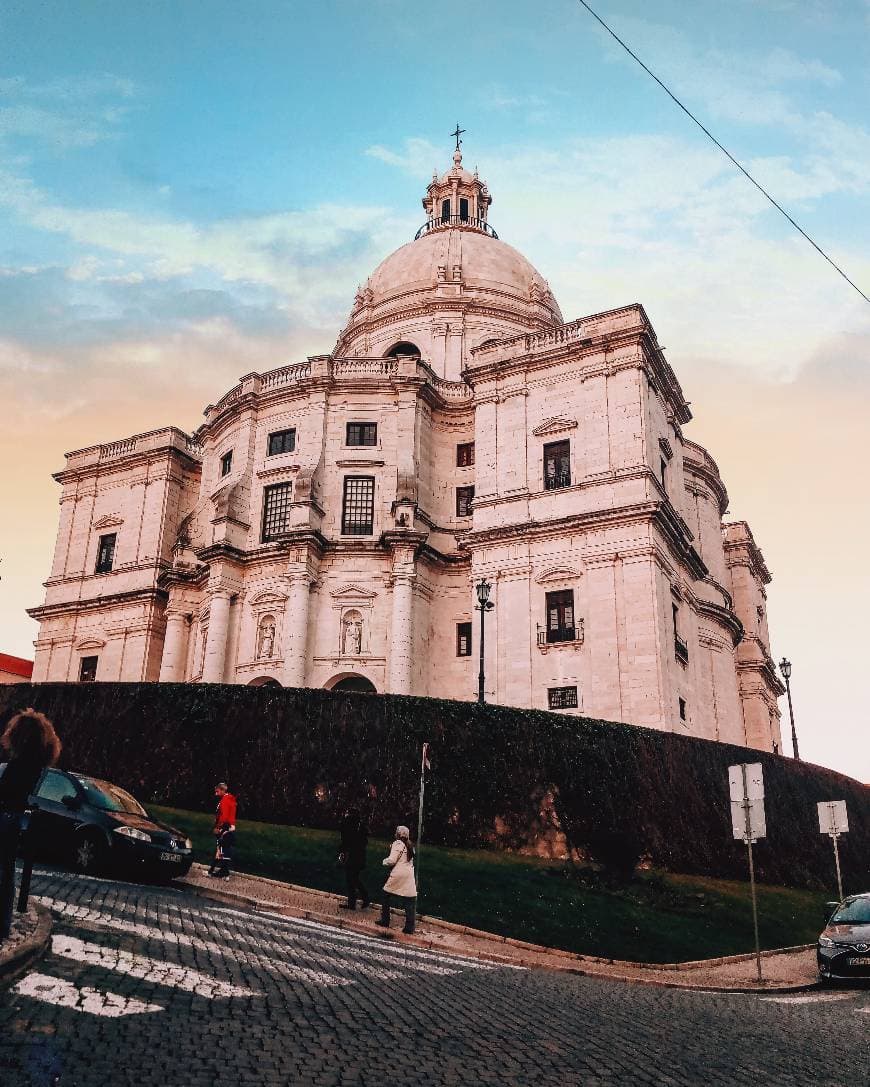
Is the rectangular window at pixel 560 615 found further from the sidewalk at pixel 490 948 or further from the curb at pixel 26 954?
the curb at pixel 26 954

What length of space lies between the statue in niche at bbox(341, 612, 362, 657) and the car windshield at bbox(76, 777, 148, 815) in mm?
22172

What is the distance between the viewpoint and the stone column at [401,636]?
36.2 m

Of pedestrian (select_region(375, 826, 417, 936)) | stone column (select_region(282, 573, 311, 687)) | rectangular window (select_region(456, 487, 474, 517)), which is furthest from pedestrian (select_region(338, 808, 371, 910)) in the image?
rectangular window (select_region(456, 487, 474, 517))

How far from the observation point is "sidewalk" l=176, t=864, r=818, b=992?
13.7m

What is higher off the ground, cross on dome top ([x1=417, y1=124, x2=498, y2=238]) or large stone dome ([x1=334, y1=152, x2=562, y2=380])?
cross on dome top ([x1=417, y1=124, x2=498, y2=238])

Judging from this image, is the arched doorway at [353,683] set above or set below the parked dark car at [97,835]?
above

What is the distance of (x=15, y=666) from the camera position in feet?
200

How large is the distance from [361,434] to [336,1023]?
36351 millimetres

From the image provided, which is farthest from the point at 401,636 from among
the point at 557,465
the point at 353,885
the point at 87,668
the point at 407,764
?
the point at 353,885

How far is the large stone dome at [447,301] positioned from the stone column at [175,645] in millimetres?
19015

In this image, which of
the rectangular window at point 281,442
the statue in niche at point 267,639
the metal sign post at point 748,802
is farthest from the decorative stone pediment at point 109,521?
the metal sign post at point 748,802

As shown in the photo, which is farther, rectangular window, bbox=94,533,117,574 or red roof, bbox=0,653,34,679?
red roof, bbox=0,653,34,679

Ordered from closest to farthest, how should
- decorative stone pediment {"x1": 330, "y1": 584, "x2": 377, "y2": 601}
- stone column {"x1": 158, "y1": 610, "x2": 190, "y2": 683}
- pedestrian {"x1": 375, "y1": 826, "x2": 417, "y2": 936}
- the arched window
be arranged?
pedestrian {"x1": 375, "y1": 826, "x2": 417, "y2": 936}
decorative stone pediment {"x1": 330, "y1": 584, "x2": 377, "y2": 601}
stone column {"x1": 158, "y1": 610, "x2": 190, "y2": 683}
the arched window

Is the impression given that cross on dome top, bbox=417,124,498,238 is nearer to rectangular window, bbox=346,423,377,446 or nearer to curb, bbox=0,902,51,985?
rectangular window, bbox=346,423,377,446
